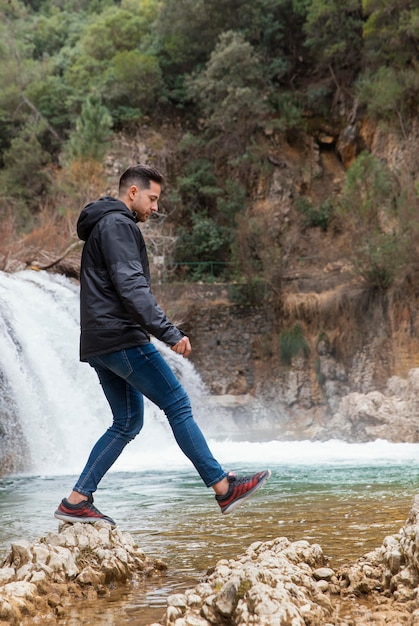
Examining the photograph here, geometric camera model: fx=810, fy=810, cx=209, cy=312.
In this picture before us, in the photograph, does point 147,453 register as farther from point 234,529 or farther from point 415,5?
point 415,5

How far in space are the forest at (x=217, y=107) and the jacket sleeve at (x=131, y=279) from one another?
1508 centimetres

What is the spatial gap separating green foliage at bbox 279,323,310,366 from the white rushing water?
15.6 ft

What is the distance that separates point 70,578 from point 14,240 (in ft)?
51.3

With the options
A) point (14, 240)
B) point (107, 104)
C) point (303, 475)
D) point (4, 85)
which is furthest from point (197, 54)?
point (303, 475)

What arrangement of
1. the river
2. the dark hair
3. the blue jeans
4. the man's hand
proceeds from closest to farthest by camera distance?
the man's hand < the blue jeans < the dark hair < the river

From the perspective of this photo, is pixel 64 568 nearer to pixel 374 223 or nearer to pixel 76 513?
pixel 76 513

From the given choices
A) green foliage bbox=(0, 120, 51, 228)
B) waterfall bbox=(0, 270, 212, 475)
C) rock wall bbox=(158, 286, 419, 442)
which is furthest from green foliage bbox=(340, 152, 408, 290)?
green foliage bbox=(0, 120, 51, 228)

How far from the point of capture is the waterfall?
11.4m

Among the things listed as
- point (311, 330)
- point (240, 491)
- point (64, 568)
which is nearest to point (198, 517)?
point (240, 491)

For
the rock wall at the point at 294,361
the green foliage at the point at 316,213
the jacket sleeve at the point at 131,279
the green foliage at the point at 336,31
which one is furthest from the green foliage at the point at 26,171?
the jacket sleeve at the point at 131,279

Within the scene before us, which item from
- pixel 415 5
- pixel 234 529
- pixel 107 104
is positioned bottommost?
pixel 234 529

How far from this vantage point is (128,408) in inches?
172

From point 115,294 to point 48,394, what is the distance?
8.65 m

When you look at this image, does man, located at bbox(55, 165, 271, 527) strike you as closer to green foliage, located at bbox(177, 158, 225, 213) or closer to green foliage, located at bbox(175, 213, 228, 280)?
green foliage, located at bbox(175, 213, 228, 280)
